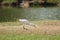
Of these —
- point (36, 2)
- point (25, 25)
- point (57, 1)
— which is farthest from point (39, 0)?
point (25, 25)

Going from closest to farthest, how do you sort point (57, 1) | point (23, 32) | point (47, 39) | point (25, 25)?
point (47, 39) → point (23, 32) → point (25, 25) → point (57, 1)

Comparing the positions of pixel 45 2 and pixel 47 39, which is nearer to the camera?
pixel 47 39

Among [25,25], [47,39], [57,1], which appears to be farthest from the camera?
[57,1]

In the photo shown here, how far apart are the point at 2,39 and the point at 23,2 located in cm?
5910

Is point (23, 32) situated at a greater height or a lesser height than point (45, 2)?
greater

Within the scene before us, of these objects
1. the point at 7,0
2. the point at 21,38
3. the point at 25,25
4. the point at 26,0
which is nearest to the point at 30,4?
the point at 26,0

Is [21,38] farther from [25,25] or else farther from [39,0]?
[39,0]

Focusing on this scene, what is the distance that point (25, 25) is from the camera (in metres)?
21.1

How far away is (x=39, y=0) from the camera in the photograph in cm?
7562

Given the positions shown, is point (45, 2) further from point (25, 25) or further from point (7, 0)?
point (25, 25)

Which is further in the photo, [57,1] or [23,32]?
[57,1]

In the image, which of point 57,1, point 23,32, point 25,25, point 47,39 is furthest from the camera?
point 57,1

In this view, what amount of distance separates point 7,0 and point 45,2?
1172cm

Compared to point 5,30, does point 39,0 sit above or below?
below
